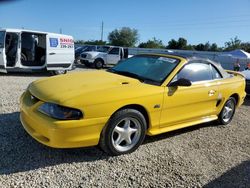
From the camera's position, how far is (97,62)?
18.1m

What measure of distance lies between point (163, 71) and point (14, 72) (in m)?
9.13

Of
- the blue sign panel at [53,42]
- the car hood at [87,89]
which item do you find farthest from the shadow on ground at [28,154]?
the blue sign panel at [53,42]

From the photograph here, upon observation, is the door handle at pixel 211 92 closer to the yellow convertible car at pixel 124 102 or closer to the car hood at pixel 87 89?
the yellow convertible car at pixel 124 102

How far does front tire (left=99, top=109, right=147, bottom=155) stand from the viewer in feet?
12.0

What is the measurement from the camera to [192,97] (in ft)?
15.1

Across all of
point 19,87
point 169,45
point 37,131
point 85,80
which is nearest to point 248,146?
point 85,80

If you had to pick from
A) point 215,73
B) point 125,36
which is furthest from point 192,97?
point 125,36

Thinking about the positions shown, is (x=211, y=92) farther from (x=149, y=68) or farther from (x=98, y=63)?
(x=98, y=63)

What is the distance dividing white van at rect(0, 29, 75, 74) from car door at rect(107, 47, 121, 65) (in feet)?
21.2

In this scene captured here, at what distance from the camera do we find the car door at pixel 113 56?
18641 mm

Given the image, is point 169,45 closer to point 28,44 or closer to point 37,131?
point 28,44

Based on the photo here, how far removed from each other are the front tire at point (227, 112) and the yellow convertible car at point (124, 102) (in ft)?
0.90

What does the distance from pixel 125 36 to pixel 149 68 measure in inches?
2916

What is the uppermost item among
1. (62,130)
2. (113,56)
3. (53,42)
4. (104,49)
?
(53,42)
